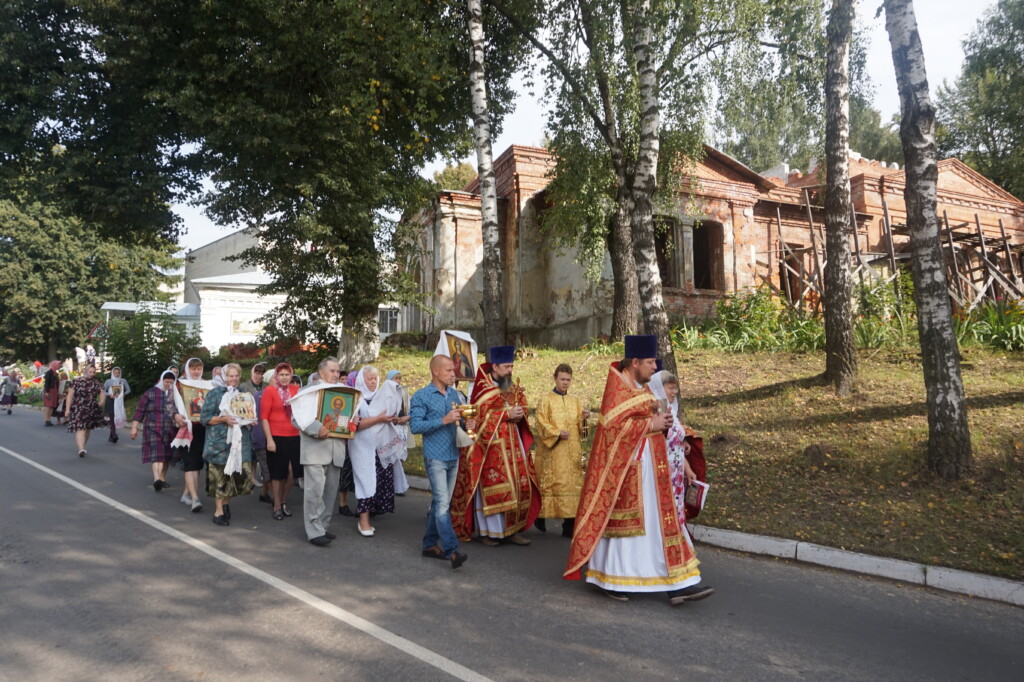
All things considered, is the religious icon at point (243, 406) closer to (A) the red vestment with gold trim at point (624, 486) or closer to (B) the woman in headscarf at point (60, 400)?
(A) the red vestment with gold trim at point (624, 486)

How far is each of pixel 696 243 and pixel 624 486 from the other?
2010cm

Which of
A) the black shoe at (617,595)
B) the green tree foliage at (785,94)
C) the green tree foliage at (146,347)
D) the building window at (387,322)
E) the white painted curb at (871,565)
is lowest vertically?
the white painted curb at (871,565)

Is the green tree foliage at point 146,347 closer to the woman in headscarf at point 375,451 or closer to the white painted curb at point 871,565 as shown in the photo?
the woman in headscarf at point 375,451

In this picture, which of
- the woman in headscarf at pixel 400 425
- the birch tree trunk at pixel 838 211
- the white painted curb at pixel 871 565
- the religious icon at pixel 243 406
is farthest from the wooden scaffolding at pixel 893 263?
the religious icon at pixel 243 406

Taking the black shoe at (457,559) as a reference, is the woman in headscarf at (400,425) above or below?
above

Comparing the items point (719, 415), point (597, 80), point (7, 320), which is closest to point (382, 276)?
point (597, 80)

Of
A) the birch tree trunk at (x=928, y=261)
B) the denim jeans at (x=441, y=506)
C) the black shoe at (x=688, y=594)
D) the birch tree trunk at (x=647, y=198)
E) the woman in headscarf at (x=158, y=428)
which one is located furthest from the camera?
the birch tree trunk at (x=647, y=198)

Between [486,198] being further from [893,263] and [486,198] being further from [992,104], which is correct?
[992,104]

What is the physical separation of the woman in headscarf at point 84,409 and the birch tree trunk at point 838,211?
13562mm

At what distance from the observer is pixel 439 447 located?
21.7 ft

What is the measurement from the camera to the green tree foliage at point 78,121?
16.8 metres

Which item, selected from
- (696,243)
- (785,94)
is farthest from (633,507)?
(696,243)

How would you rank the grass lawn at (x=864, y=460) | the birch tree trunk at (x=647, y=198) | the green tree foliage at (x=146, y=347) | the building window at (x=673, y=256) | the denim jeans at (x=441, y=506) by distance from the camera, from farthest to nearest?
1. the green tree foliage at (x=146, y=347)
2. the building window at (x=673, y=256)
3. the birch tree trunk at (x=647, y=198)
4. the grass lawn at (x=864, y=460)
5. the denim jeans at (x=441, y=506)

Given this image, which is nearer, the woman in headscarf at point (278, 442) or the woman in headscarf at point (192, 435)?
the woman in headscarf at point (278, 442)
